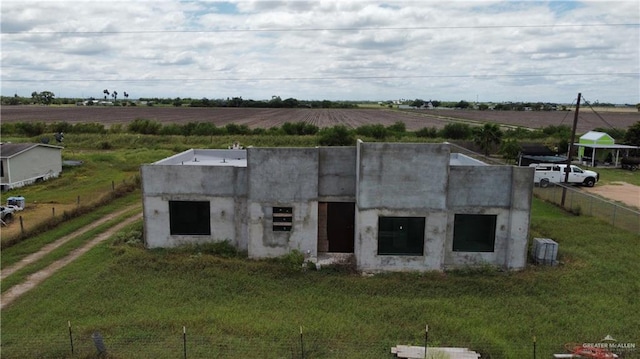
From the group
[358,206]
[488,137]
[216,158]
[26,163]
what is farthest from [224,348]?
[488,137]

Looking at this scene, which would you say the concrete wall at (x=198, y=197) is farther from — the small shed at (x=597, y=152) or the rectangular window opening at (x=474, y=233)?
the small shed at (x=597, y=152)

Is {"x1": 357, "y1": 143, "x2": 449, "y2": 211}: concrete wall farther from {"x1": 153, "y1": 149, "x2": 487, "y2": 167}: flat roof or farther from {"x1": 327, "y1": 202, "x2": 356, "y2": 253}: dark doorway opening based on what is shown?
{"x1": 153, "y1": 149, "x2": 487, "y2": 167}: flat roof

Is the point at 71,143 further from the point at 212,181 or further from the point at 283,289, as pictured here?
the point at 283,289

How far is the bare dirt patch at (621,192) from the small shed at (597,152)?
1034 centimetres

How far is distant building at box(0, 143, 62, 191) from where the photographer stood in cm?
3344

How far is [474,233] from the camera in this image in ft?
→ 60.2

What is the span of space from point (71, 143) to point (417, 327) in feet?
206

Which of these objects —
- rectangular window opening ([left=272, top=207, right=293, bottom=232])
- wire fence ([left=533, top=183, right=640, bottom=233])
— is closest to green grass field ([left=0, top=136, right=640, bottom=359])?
rectangular window opening ([left=272, top=207, right=293, bottom=232])

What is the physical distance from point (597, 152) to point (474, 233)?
37.1m

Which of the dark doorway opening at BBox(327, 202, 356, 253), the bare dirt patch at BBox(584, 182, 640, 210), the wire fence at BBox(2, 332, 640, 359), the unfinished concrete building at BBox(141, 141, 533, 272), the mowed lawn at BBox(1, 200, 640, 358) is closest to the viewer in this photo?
the wire fence at BBox(2, 332, 640, 359)

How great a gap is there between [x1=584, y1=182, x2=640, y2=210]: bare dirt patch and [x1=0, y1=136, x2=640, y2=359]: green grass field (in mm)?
11975

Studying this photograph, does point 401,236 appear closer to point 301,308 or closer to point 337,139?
point 301,308

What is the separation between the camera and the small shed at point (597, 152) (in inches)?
1839

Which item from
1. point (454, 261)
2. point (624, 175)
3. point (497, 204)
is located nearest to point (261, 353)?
point (454, 261)
